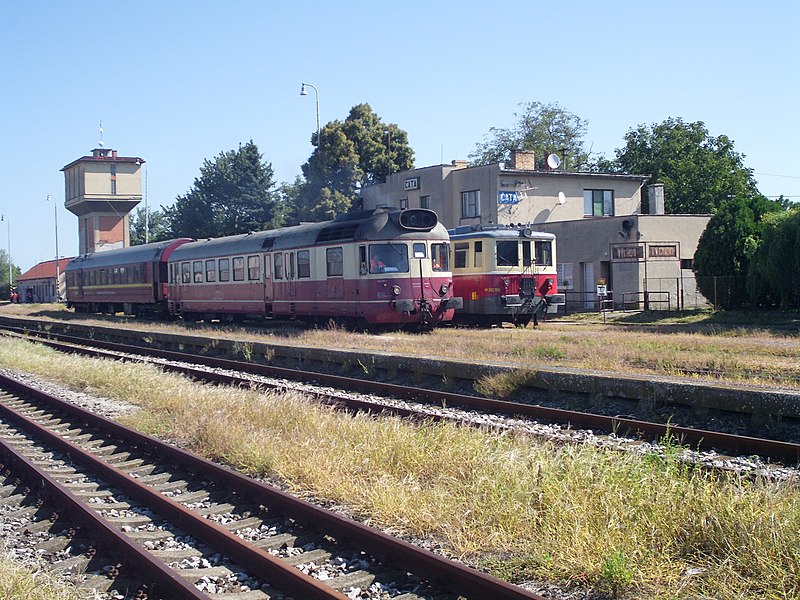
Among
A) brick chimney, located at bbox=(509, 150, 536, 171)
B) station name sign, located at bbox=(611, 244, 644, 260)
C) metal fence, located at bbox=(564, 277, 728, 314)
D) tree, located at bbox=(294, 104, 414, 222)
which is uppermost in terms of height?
tree, located at bbox=(294, 104, 414, 222)

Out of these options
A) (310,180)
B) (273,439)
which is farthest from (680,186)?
(273,439)

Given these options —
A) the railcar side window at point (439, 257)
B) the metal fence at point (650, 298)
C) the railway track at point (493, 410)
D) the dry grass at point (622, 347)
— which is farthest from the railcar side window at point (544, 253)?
the railway track at point (493, 410)

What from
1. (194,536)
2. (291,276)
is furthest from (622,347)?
(194,536)

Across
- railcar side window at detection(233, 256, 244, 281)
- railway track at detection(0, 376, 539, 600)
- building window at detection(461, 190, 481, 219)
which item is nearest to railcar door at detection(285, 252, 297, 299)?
railcar side window at detection(233, 256, 244, 281)

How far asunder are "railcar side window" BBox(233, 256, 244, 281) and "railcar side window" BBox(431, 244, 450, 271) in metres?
8.39

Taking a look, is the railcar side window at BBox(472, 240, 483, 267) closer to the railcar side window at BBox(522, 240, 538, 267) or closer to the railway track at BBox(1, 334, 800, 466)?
the railcar side window at BBox(522, 240, 538, 267)

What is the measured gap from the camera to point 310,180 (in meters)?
71.2

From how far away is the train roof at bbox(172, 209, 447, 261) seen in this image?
22453 mm

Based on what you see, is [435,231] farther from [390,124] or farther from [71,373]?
[390,124]

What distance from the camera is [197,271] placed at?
32.4 metres

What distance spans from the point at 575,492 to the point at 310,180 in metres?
66.4

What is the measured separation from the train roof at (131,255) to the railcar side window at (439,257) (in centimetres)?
1635

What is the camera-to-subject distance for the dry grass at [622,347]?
1412cm

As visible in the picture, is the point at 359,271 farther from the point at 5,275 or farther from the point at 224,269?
the point at 5,275
